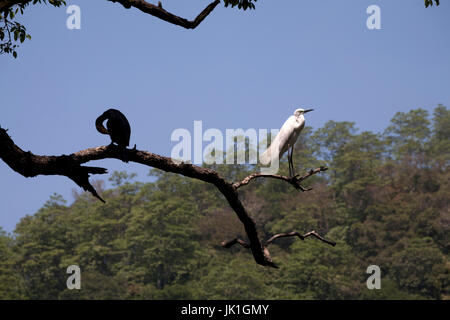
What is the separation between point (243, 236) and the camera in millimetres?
39656

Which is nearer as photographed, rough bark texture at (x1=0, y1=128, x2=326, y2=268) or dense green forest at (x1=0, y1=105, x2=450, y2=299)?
rough bark texture at (x1=0, y1=128, x2=326, y2=268)

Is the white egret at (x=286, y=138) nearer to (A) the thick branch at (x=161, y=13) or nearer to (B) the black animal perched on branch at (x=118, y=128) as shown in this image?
(A) the thick branch at (x=161, y=13)

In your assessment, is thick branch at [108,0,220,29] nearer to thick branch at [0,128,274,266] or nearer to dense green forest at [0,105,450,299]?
thick branch at [0,128,274,266]

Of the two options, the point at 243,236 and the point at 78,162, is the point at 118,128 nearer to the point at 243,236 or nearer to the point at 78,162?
the point at 78,162

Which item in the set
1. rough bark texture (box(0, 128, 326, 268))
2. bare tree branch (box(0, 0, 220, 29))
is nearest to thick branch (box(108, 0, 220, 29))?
bare tree branch (box(0, 0, 220, 29))

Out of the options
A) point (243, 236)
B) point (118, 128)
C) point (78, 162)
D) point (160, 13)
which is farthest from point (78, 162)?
point (243, 236)

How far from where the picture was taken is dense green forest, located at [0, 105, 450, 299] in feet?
112

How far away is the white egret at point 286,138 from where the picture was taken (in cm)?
629

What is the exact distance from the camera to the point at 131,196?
43625mm

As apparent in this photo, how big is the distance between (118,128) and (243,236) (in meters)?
36.7

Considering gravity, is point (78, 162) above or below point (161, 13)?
below

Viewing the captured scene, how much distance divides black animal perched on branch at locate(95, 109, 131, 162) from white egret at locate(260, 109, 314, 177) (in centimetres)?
283

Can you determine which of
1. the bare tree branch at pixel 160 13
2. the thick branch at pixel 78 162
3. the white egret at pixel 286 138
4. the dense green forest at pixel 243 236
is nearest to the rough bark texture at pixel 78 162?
the thick branch at pixel 78 162

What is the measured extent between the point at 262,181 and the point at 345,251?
557 inches
